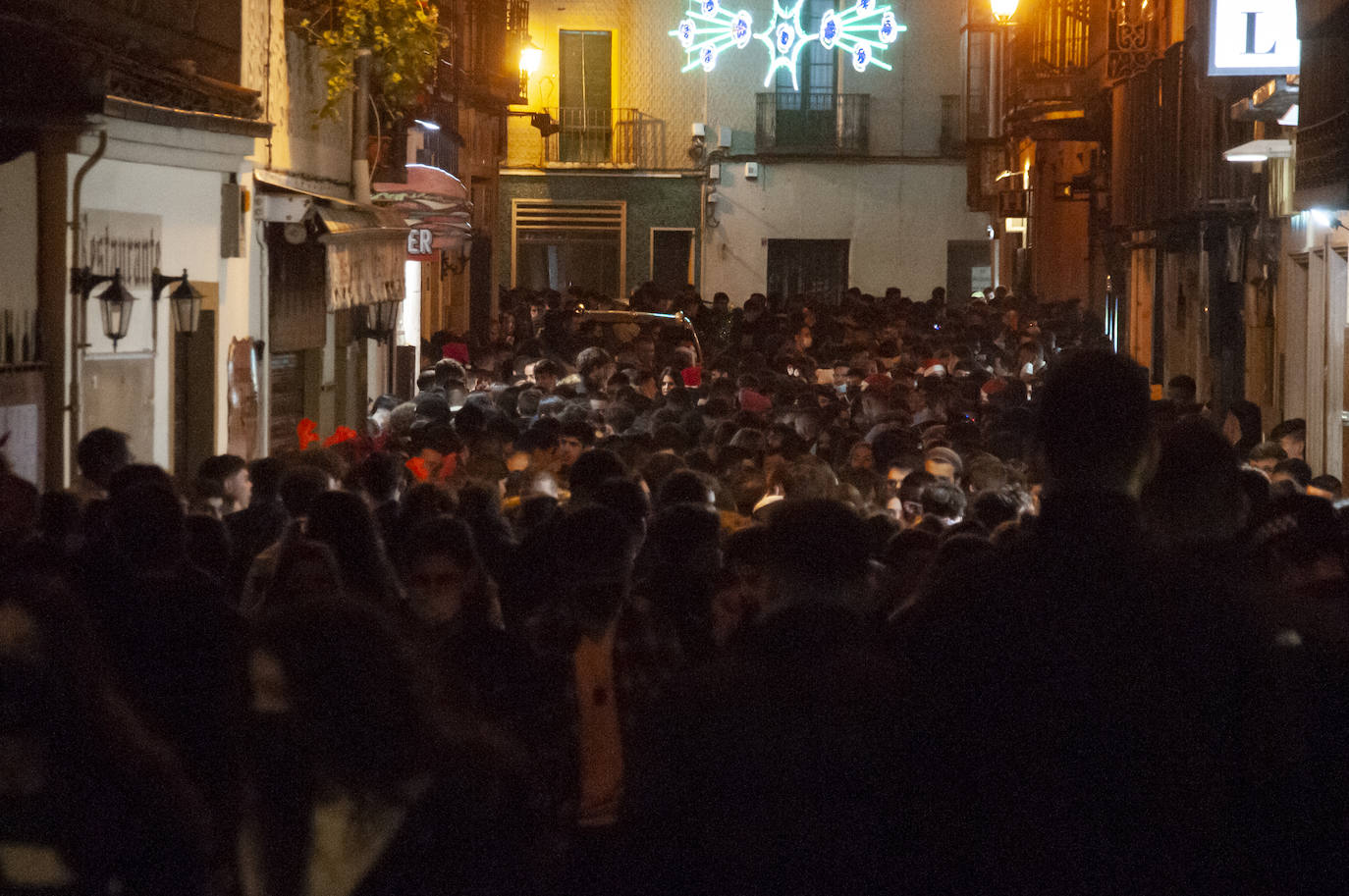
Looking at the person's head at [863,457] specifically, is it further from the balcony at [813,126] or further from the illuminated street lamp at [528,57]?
the balcony at [813,126]

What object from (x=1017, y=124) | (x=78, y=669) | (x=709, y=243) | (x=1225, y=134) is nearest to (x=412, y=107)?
(x=1225, y=134)

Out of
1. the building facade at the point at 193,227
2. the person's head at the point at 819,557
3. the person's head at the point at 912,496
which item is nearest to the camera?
the person's head at the point at 819,557

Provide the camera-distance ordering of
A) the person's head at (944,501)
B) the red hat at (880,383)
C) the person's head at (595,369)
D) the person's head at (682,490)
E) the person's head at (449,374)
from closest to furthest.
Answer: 1. the person's head at (682,490)
2. the person's head at (944,501)
3. the red hat at (880,383)
4. the person's head at (449,374)
5. the person's head at (595,369)

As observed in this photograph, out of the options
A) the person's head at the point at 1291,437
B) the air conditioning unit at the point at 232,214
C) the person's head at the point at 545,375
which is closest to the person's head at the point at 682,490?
the person's head at the point at 1291,437

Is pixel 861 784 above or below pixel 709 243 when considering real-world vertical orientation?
below

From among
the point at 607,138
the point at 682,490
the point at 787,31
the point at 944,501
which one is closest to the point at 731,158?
the point at 607,138

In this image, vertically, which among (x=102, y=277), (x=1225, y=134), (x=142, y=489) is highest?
(x=1225, y=134)

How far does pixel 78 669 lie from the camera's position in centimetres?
407

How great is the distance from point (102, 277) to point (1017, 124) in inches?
852

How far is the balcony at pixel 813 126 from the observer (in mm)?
40875

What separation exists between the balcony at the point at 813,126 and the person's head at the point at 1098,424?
37689mm

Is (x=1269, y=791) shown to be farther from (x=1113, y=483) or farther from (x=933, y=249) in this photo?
(x=933, y=249)

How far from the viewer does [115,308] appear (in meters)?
11.9

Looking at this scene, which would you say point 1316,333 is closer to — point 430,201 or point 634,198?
point 430,201
